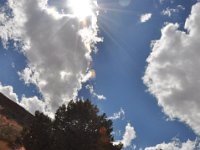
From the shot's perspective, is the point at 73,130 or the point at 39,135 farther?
the point at 39,135

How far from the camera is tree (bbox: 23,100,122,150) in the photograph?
41625 mm

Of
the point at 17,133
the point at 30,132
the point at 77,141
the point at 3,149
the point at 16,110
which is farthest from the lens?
the point at 16,110

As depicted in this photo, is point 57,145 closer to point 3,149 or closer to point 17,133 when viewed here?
point 3,149

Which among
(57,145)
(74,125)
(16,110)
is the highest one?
(16,110)

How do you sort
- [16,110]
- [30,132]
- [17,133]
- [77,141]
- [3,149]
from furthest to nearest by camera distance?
1. [16,110]
2. [17,133]
3. [3,149]
4. [30,132]
5. [77,141]

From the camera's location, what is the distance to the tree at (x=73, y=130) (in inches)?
1639

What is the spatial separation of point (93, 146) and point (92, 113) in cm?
412

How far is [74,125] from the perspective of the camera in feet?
140

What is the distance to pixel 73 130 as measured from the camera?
42.1 meters

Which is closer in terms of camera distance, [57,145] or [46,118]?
[57,145]

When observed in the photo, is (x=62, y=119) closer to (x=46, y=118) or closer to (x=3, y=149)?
(x=46, y=118)

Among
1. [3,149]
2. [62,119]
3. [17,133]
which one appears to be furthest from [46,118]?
[17,133]

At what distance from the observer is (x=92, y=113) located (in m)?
44.1

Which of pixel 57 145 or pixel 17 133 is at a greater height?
pixel 17 133
